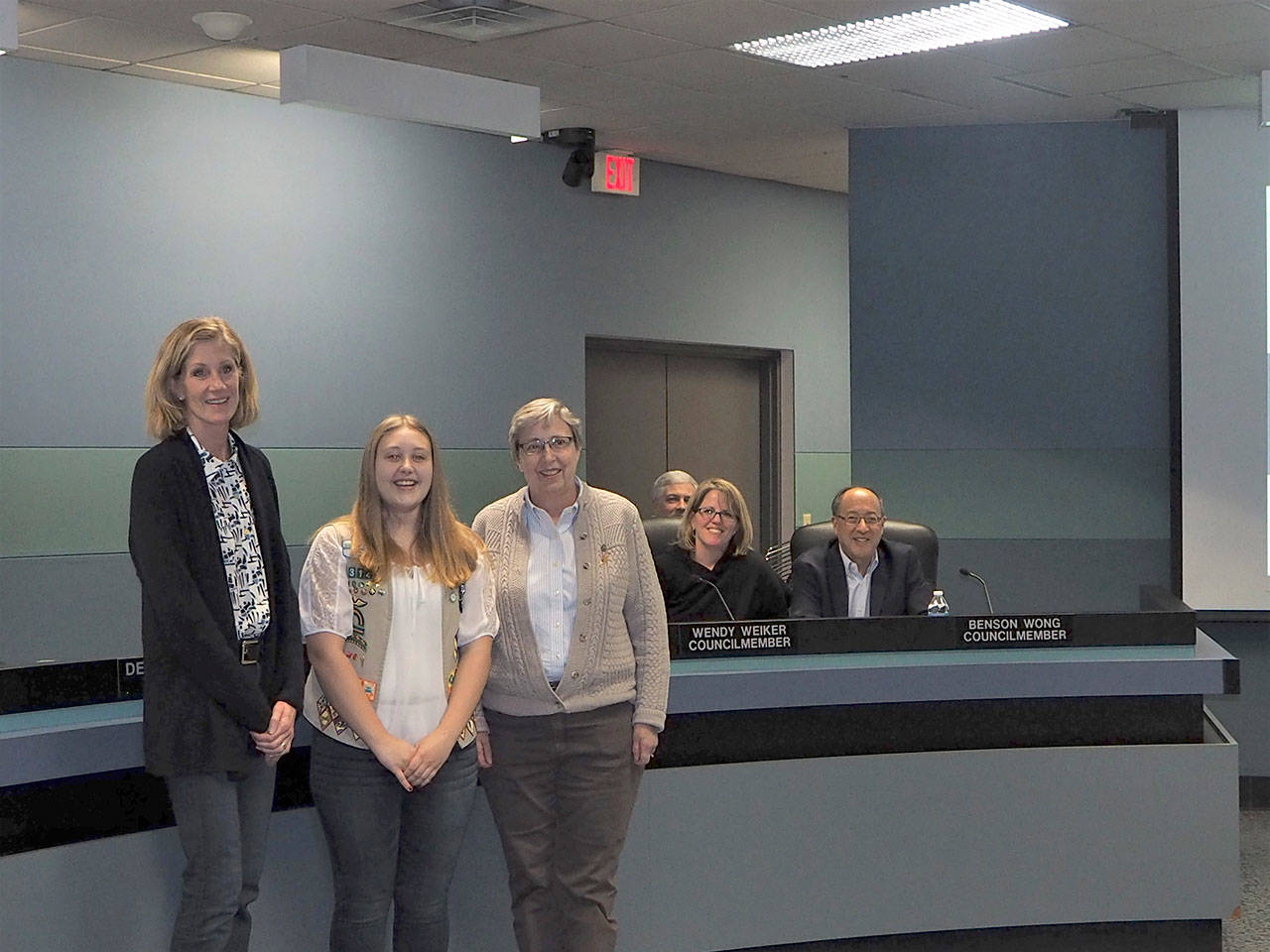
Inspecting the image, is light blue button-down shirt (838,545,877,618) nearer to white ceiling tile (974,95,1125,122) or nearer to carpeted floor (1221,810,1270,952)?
carpeted floor (1221,810,1270,952)

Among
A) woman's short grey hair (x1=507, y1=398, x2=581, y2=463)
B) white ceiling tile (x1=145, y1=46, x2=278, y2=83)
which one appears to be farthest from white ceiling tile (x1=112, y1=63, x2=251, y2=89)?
woman's short grey hair (x1=507, y1=398, x2=581, y2=463)

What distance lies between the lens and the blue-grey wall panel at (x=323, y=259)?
19.2 feet

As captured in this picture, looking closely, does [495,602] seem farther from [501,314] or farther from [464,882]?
[501,314]

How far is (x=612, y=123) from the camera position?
23.5 ft

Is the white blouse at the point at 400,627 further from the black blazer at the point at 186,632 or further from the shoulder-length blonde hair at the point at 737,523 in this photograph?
the shoulder-length blonde hair at the point at 737,523

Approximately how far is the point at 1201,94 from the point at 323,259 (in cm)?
373

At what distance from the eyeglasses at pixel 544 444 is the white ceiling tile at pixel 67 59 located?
3.30 m

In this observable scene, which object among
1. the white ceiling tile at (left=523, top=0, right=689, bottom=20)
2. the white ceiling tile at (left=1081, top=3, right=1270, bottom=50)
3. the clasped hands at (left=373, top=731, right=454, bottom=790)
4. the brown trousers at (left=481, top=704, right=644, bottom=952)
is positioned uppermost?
the white ceiling tile at (left=523, top=0, right=689, bottom=20)

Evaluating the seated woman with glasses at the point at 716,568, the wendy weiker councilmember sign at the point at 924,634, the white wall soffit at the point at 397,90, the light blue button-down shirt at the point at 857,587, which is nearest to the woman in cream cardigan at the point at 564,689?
the wendy weiker councilmember sign at the point at 924,634

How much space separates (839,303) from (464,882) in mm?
6466

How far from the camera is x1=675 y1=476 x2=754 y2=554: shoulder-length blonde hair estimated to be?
4582 mm

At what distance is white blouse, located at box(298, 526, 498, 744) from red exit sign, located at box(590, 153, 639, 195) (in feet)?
16.4

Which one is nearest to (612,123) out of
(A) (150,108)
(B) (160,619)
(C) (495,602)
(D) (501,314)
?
(D) (501,314)

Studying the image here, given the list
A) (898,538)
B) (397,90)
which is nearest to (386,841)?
(898,538)
